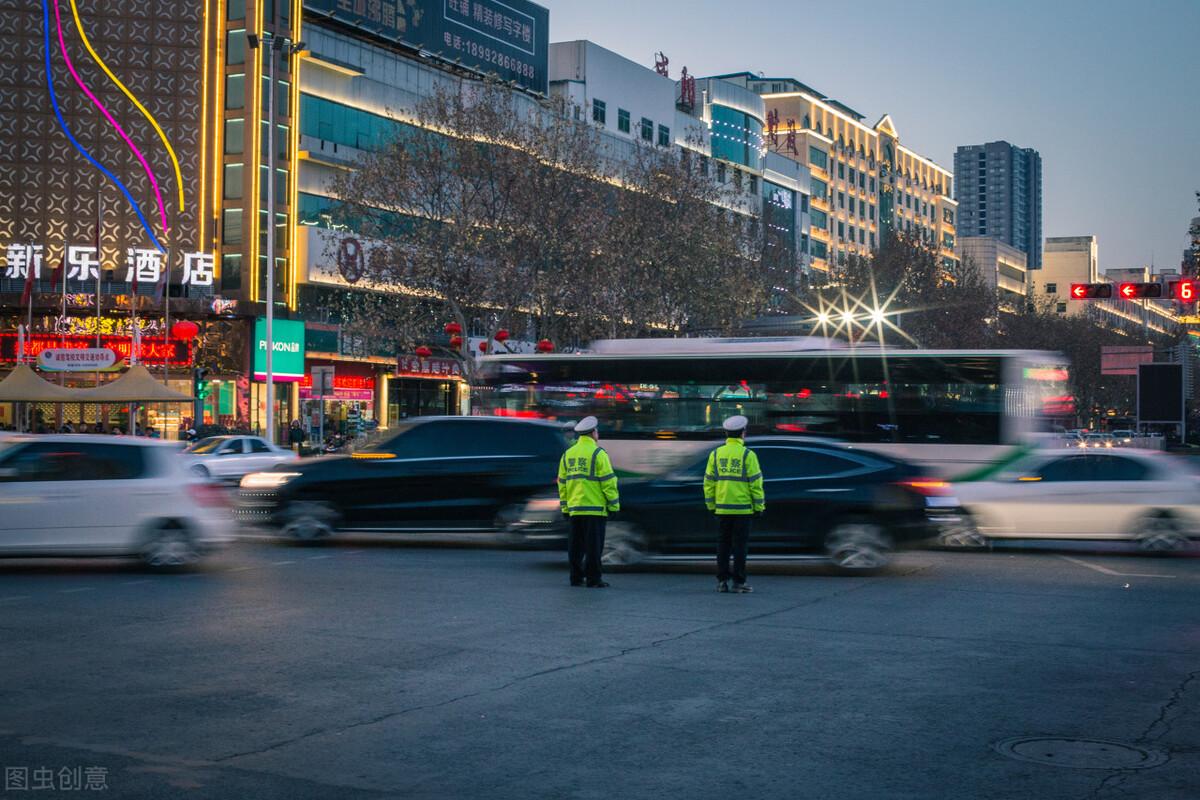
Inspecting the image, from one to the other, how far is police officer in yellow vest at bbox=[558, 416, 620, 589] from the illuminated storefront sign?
124ft

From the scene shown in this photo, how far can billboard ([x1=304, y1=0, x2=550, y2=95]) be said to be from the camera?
57.1m

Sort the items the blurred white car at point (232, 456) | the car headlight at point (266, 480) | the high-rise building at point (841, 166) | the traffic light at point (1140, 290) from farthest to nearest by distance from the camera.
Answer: the high-rise building at point (841, 166) < the blurred white car at point (232, 456) < the traffic light at point (1140, 290) < the car headlight at point (266, 480)

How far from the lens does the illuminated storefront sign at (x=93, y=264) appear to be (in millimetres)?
48406

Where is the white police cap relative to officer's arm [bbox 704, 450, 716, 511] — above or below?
above

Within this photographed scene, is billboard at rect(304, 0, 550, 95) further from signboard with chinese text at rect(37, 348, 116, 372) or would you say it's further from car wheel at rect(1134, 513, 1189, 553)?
car wheel at rect(1134, 513, 1189, 553)

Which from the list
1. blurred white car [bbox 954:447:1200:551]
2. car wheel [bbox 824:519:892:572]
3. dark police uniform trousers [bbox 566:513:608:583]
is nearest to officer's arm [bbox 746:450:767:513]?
dark police uniform trousers [bbox 566:513:608:583]

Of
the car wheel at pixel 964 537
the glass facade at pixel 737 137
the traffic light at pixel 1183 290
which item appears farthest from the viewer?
the glass facade at pixel 737 137

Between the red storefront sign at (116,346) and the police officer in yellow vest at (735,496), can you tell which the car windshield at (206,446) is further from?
the police officer in yellow vest at (735,496)

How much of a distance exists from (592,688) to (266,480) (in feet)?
39.7

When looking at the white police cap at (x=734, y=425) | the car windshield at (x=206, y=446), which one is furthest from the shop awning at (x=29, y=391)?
the white police cap at (x=734, y=425)

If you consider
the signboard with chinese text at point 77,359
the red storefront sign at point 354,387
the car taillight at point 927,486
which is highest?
the signboard with chinese text at point 77,359

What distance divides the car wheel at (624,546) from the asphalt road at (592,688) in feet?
3.74

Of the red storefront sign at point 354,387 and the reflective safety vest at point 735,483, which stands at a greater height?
the red storefront sign at point 354,387

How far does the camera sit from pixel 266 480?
19453mm
